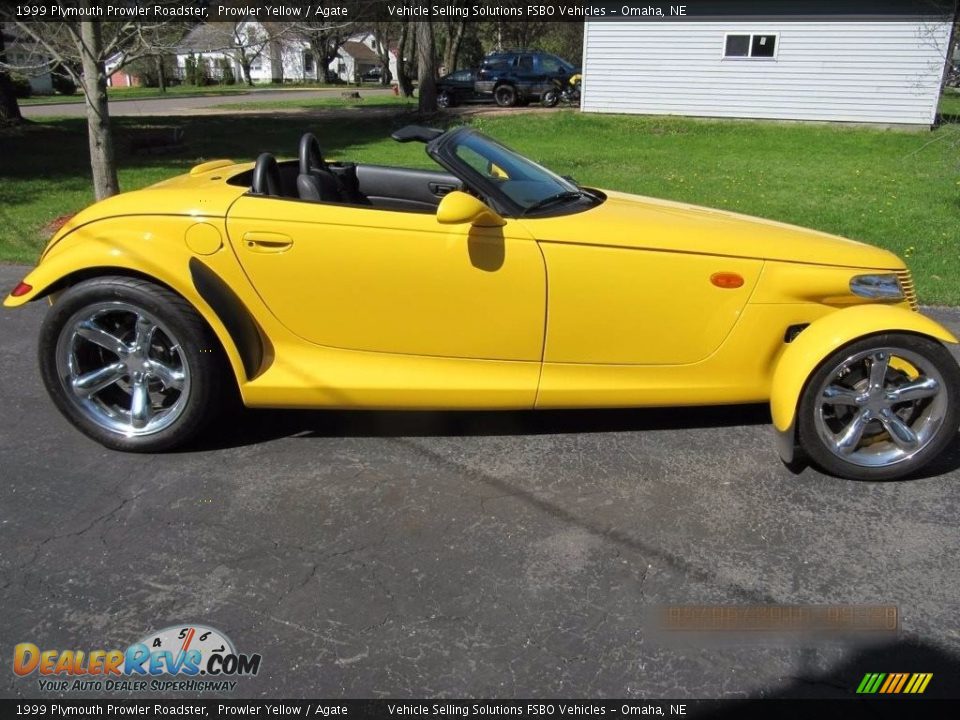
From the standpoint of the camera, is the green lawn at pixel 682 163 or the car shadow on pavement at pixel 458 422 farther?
the green lawn at pixel 682 163

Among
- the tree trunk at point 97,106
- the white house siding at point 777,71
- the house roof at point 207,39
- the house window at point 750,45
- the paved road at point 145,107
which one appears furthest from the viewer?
the paved road at point 145,107

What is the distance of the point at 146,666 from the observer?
7.45 feet

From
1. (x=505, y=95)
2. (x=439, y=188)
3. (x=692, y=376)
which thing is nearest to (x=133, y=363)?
(x=439, y=188)

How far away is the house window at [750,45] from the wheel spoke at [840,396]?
18.1 meters

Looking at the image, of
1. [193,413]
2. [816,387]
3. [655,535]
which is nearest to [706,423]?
[816,387]

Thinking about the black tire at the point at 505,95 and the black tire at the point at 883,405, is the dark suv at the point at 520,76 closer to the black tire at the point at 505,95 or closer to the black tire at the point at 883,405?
the black tire at the point at 505,95

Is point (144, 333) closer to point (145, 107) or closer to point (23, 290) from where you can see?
point (23, 290)

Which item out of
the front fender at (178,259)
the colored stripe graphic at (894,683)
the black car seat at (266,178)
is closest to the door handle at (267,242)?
the front fender at (178,259)

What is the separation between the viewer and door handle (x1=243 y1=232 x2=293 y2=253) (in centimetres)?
323

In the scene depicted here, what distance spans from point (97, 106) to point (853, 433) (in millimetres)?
7580

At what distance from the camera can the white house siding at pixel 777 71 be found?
17594 millimetres

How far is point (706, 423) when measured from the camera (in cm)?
384

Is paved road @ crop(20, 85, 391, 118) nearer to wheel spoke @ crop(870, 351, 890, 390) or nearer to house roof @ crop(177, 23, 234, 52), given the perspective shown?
house roof @ crop(177, 23, 234, 52)

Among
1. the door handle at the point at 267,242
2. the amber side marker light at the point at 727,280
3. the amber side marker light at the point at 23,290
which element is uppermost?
the door handle at the point at 267,242
